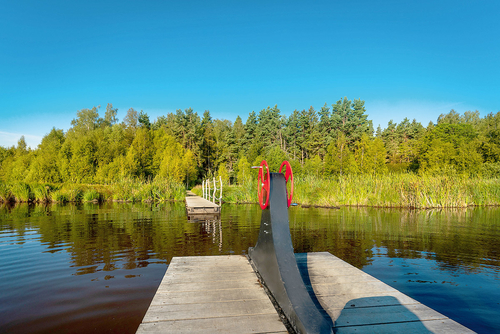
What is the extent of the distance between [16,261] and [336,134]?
47.1 m

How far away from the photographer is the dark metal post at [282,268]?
205 cm

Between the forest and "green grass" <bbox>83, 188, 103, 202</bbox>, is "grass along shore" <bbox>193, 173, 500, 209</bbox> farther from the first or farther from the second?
"green grass" <bbox>83, 188, 103, 202</bbox>

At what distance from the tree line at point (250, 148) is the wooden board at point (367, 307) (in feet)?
84.5

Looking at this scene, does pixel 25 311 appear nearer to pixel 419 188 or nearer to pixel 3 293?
pixel 3 293

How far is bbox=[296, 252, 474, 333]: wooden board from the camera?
87.7 inches

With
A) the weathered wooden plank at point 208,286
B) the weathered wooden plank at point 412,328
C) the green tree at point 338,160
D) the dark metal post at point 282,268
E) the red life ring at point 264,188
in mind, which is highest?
the green tree at point 338,160

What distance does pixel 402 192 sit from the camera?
58.9 ft

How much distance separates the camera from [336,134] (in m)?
48.6

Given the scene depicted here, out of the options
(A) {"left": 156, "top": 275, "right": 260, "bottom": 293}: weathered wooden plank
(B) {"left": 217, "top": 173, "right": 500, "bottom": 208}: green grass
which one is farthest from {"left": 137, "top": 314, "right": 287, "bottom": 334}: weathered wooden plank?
(B) {"left": 217, "top": 173, "right": 500, "bottom": 208}: green grass

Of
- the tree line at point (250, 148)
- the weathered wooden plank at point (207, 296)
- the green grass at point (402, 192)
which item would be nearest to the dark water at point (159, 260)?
the weathered wooden plank at point (207, 296)

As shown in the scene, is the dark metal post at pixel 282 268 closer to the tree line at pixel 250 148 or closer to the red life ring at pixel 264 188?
the red life ring at pixel 264 188

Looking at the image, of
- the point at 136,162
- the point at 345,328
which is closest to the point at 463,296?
the point at 345,328

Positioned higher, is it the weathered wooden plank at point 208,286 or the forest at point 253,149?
the forest at point 253,149

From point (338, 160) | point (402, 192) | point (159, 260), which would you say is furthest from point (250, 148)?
point (159, 260)
